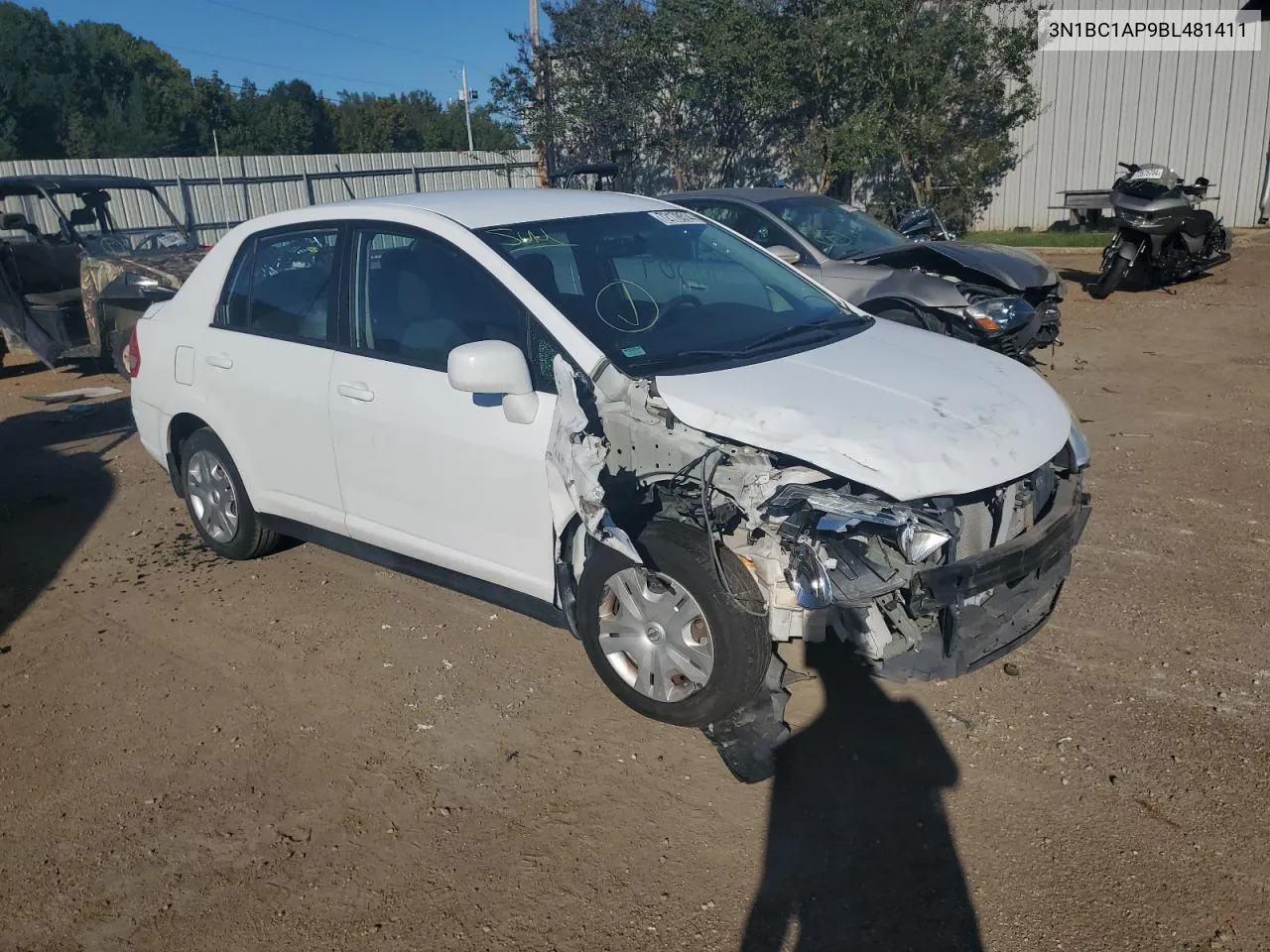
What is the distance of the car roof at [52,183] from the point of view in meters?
10.6

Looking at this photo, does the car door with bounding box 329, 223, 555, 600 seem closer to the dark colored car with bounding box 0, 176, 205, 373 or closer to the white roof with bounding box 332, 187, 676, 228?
the white roof with bounding box 332, 187, 676, 228

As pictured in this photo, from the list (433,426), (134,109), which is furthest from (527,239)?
(134,109)

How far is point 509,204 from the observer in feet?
15.3

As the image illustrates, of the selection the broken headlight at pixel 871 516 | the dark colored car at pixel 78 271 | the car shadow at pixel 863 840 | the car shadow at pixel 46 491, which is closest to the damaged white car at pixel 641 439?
the broken headlight at pixel 871 516

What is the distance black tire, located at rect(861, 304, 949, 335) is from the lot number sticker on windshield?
3.02 m

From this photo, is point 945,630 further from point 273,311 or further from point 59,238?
point 59,238

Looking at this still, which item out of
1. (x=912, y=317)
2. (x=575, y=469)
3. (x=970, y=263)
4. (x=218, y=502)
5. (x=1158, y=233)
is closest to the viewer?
(x=575, y=469)

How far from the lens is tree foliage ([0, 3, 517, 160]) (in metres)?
41.2

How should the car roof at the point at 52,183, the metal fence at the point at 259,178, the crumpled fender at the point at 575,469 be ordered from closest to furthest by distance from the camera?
the crumpled fender at the point at 575,469
the car roof at the point at 52,183
the metal fence at the point at 259,178

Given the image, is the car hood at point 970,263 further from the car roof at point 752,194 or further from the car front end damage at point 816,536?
the car front end damage at point 816,536

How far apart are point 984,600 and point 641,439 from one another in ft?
4.21

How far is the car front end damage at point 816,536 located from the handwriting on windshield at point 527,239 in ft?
2.55

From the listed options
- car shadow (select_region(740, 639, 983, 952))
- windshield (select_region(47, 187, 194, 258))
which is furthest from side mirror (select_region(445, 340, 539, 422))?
windshield (select_region(47, 187, 194, 258))

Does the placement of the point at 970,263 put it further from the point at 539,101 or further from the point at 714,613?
the point at 539,101
